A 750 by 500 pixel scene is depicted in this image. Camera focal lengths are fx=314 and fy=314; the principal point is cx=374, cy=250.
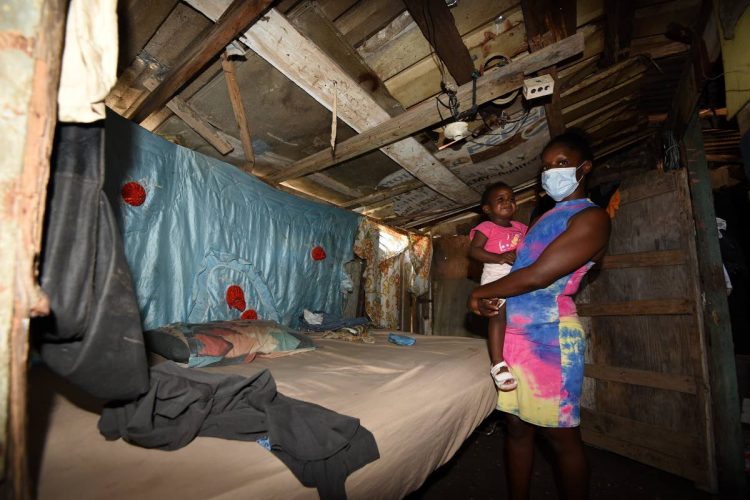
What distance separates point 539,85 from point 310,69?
1.69 meters

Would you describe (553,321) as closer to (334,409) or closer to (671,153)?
(334,409)

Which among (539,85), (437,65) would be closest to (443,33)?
(437,65)

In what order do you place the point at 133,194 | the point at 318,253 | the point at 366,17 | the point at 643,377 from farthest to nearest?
the point at 318,253 → the point at 643,377 → the point at 133,194 → the point at 366,17

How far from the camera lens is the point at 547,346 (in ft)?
5.40

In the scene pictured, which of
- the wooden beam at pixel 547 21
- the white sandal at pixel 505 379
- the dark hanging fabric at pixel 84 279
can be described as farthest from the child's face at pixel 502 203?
the dark hanging fabric at pixel 84 279

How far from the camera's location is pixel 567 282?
166 centimetres

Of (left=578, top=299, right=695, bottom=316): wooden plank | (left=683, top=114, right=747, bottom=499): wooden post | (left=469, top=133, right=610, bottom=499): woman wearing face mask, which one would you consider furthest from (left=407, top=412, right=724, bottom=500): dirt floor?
(left=578, top=299, right=695, bottom=316): wooden plank

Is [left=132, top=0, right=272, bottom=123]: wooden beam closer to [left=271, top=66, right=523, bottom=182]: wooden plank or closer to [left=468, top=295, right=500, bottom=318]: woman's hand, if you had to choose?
[left=271, top=66, right=523, bottom=182]: wooden plank

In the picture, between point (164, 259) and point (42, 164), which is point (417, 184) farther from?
point (42, 164)

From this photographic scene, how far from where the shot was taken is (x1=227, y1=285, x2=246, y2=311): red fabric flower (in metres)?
3.13

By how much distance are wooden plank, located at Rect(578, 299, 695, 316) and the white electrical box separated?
7.85ft

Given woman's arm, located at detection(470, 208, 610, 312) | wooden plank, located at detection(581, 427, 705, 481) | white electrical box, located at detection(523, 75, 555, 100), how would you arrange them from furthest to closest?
wooden plank, located at detection(581, 427, 705, 481), white electrical box, located at detection(523, 75, 555, 100), woman's arm, located at detection(470, 208, 610, 312)

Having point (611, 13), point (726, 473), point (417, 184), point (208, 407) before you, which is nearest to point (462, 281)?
point (417, 184)

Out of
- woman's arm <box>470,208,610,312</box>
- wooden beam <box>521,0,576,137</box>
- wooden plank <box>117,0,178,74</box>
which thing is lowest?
woman's arm <box>470,208,610,312</box>
